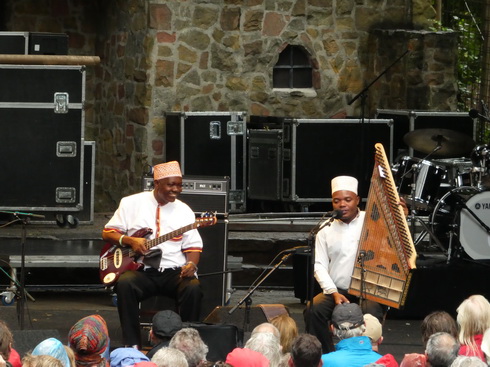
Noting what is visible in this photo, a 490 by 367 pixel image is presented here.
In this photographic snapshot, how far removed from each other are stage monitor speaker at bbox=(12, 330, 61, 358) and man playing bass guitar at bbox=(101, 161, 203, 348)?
5.07 ft

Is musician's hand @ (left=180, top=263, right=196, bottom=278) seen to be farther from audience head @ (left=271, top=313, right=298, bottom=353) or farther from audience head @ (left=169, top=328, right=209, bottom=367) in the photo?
audience head @ (left=169, top=328, right=209, bottom=367)

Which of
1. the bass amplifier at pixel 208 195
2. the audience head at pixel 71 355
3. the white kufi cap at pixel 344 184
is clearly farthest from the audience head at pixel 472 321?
the bass amplifier at pixel 208 195

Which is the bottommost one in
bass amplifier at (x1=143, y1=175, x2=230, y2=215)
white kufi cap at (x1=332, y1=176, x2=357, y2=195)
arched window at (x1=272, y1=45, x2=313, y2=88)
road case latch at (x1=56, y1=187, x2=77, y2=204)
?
road case latch at (x1=56, y1=187, x2=77, y2=204)

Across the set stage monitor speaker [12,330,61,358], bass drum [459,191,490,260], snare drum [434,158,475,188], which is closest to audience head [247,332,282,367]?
stage monitor speaker [12,330,61,358]

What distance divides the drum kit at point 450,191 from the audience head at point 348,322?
139 inches

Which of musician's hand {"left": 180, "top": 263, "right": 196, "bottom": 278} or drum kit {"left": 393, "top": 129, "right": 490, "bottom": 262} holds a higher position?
drum kit {"left": 393, "top": 129, "right": 490, "bottom": 262}

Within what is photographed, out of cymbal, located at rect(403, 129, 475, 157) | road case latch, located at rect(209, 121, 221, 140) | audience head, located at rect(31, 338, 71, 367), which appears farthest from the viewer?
road case latch, located at rect(209, 121, 221, 140)

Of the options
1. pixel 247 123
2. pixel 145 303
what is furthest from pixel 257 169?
pixel 145 303

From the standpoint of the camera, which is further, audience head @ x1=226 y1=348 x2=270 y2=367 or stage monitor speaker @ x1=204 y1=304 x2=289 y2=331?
stage monitor speaker @ x1=204 y1=304 x2=289 y2=331

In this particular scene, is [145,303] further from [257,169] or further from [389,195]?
[257,169]

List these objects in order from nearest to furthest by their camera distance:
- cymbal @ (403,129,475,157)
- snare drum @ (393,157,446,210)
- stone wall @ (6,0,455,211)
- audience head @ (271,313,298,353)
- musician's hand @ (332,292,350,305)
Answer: audience head @ (271,313,298,353), musician's hand @ (332,292,350,305), snare drum @ (393,157,446,210), cymbal @ (403,129,475,157), stone wall @ (6,0,455,211)

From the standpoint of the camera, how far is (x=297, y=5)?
591 inches

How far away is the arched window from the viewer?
15.2 metres

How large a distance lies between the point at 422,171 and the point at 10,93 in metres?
3.66
